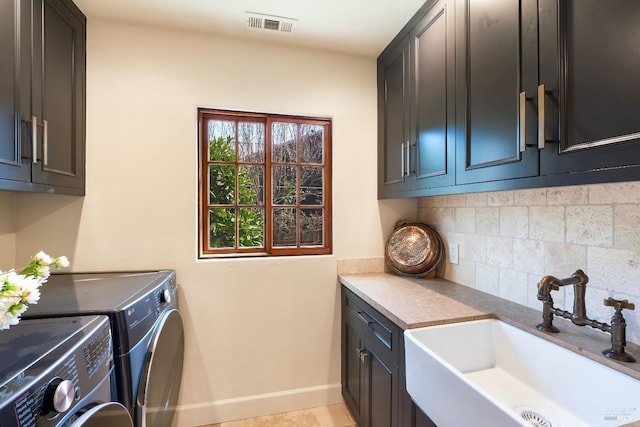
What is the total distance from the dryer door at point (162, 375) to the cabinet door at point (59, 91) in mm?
877

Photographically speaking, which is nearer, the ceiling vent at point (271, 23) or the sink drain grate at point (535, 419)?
the sink drain grate at point (535, 419)

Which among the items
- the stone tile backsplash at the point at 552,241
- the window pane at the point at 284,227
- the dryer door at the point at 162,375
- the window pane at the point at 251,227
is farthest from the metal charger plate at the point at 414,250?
the dryer door at the point at 162,375

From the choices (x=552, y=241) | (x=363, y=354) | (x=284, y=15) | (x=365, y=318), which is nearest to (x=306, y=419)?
(x=363, y=354)

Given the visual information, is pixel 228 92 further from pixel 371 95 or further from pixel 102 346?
pixel 102 346

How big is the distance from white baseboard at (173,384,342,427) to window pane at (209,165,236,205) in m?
1.29

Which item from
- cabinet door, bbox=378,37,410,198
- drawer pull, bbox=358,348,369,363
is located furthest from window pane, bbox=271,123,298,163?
drawer pull, bbox=358,348,369,363

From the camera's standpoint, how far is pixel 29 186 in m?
1.23

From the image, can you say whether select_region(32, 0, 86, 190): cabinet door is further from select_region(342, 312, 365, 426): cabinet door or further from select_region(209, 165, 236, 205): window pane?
select_region(342, 312, 365, 426): cabinet door

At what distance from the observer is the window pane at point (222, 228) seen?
1.95 m

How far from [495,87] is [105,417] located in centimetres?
166

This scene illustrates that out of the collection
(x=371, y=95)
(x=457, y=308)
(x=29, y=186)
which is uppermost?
(x=371, y=95)

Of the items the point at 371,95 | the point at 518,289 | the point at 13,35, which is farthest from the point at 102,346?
the point at 371,95

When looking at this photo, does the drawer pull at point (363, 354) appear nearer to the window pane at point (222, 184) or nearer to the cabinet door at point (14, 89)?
the window pane at point (222, 184)

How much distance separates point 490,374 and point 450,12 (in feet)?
5.29
